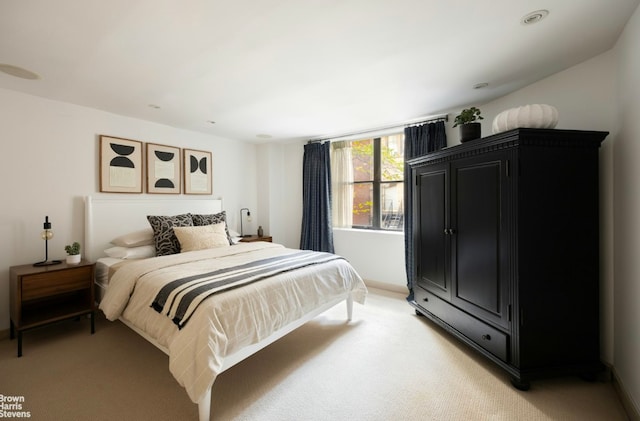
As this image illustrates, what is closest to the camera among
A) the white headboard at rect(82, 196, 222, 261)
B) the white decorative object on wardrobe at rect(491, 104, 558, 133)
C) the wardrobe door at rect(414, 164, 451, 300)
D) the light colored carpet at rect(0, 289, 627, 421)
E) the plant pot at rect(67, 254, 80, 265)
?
the light colored carpet at rect(0, 289, 627, 421)

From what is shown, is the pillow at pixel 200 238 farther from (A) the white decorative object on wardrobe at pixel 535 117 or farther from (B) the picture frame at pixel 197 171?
(A) the white decorative object on wardrobe at pixel 535 117

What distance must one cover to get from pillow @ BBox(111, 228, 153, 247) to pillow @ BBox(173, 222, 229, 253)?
12.5 inches

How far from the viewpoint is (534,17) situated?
166cm

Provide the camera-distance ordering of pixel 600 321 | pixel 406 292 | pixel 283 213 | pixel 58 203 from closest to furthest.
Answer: pixel 600 321
pixel 58 203
pixel 406 292
pixel 283 213

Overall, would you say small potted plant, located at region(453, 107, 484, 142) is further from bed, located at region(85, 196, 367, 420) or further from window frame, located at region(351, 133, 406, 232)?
window frame, located at region(351, 133, 406, 232)

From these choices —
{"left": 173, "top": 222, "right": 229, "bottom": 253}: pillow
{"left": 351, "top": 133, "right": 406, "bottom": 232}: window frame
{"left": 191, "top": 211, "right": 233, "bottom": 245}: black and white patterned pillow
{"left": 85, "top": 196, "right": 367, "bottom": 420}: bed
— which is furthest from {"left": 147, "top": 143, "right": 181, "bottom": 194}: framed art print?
{"left": 351, "top": 133, "right": 406, "bottom": 232}: window frame

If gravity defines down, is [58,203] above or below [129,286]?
above

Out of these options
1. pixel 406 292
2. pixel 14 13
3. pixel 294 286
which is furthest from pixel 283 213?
pixel 14 13

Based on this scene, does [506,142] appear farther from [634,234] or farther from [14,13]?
[14,13]

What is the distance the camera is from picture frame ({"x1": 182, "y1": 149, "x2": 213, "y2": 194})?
409cm

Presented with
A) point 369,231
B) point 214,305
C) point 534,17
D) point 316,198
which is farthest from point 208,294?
point 316,198

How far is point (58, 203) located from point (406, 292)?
427 centimetres

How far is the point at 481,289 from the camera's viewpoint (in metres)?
2.21

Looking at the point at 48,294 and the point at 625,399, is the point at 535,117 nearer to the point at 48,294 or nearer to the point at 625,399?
the point at 625,399
